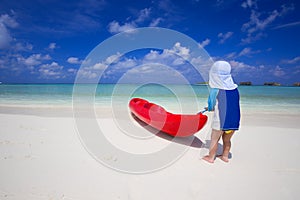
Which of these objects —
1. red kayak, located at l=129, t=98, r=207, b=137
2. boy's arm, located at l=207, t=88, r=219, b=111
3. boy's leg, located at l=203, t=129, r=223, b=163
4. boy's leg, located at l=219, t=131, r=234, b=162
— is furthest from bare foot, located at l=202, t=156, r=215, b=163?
boy's arm, located at l=207, t=88, r=219, b=111

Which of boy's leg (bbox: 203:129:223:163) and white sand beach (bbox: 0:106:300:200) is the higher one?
boy's leg (bbox: 203:129:223:163)

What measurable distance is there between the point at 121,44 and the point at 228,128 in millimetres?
3275

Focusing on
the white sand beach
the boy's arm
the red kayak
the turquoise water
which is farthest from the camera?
the turquoise water

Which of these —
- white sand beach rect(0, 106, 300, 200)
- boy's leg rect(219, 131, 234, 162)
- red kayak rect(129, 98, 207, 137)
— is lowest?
white sand beach rect(0, 106, 300, 200)

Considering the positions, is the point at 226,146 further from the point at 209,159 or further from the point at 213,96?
the point at 213,96

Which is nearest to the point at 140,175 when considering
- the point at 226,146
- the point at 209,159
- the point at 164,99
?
the point at 209,159

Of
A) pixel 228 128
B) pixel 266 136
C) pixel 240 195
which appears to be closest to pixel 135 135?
pixel 228 128

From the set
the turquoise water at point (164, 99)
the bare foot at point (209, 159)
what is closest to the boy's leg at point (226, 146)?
the bare foot at point (209, 159)

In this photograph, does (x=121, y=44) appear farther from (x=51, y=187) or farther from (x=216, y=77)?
(x=51, y=187)

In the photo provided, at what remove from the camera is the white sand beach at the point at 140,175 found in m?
2.12

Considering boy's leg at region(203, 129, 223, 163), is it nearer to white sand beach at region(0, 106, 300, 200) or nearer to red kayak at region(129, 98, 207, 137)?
white sand beach at region(0, 106, 300, 200)

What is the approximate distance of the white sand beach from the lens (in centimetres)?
212

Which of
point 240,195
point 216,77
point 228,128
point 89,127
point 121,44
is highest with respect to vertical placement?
point 121,44

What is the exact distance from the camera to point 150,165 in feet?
9.32
